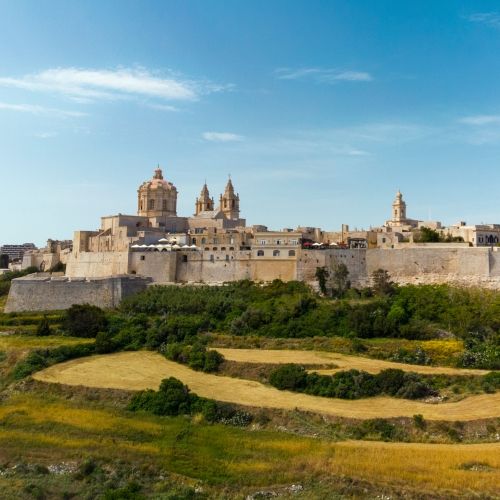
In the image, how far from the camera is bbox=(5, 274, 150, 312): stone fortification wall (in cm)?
3897

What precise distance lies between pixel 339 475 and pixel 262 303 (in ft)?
62.5

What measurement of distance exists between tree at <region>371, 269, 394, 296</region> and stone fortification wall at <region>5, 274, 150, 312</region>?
13442 millimetres

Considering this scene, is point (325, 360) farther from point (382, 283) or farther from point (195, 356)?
point (382, 283)

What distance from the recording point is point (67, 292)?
3944 cm

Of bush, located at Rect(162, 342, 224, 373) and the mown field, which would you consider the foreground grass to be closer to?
the mown field

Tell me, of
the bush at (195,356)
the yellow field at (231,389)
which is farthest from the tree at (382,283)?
the yellow field at (231,389)

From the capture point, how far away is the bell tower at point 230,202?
5944cm

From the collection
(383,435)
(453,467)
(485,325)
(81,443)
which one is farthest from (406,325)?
(81,443)

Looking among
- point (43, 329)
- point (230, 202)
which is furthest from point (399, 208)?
point (43, 329)

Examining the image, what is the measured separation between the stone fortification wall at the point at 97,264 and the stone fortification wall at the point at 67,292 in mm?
3637

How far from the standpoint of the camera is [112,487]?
1650 cm

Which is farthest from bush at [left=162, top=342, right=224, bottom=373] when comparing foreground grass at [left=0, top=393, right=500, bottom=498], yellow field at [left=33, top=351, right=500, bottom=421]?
foreground grass at [left=0, top=393, right=500, bottom=498]

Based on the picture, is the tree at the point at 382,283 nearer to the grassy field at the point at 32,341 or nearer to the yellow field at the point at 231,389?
the yellow field at the point at 231,389

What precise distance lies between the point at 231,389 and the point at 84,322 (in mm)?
11729
